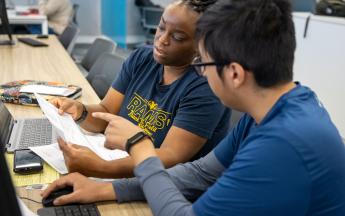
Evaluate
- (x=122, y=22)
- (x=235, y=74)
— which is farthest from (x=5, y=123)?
(x=122, y=22)

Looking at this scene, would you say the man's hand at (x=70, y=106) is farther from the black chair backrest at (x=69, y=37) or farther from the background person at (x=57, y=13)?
the background person at (x=57, y=13)

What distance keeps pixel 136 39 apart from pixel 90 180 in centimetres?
610

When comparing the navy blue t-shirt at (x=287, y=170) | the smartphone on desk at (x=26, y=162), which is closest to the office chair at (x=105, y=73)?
the smartphone on desk at (x=26, y=162)

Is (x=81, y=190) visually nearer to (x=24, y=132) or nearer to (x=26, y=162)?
(x=26, y=162)

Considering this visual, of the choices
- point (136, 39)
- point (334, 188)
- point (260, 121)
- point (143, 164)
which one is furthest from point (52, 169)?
point (136, 39)

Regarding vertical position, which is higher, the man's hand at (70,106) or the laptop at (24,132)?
the man's hand at (70,106)

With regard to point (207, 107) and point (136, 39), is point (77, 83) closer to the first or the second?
point (207, 107)

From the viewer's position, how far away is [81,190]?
3.22ft

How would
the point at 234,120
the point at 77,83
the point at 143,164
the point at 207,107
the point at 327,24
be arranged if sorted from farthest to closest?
the point at 327,24
the point at 77,83
the point at 234,120
the point at 207,107
the point at 143,164

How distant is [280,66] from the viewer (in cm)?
77

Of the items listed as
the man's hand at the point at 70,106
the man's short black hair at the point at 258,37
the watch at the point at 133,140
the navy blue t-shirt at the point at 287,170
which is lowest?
the man's hand at the point at 70,106

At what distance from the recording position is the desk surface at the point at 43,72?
3.27 ft

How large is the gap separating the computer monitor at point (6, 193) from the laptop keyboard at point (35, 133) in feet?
2.76

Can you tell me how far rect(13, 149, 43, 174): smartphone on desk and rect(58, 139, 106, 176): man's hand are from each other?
0.11 m
